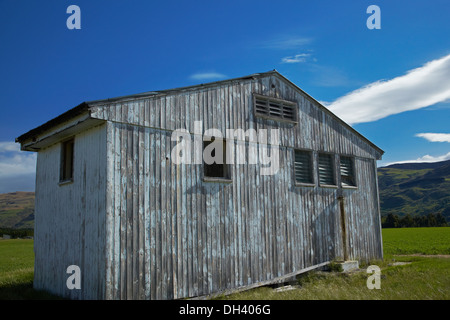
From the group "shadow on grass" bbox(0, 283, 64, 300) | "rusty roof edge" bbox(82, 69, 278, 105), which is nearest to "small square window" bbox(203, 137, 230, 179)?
"rusty roof edge" bbox(82, 69, 278, 105)

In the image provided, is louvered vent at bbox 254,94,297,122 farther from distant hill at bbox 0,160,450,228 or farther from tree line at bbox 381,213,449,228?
distant hill at bbox 0,160,450,228

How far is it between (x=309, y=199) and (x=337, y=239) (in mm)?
2020

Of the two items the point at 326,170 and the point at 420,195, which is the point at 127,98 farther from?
the point at 420,195

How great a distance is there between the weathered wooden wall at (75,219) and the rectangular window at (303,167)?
21.7 ft

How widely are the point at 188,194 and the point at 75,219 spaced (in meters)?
2.96

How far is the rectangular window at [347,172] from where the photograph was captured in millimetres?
14422

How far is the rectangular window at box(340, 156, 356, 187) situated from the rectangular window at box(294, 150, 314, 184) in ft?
6.38

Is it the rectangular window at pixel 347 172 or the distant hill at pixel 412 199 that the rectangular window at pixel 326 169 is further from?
the distant hill at pixel 412 199

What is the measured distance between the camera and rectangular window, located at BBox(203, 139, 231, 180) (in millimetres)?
10242

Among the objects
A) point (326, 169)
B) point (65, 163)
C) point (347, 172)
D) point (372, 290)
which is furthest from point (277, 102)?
point (65, 163)

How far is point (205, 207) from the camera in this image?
9977 millimetres
